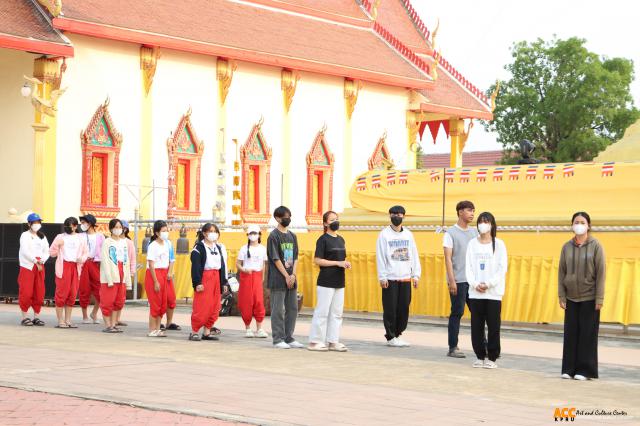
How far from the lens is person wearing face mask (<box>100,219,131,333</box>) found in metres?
15.9

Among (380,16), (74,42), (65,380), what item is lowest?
(65,380)

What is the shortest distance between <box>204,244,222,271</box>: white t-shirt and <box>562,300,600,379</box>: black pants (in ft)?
16.9

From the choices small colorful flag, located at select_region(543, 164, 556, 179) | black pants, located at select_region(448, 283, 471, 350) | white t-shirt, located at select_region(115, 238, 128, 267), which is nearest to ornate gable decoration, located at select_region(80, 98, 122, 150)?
white t-shirt, located at select_region(115, 238, 128, 267)

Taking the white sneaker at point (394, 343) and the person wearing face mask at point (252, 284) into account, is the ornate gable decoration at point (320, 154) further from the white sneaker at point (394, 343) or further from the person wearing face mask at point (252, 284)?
the white sneaker at point (394, 343)

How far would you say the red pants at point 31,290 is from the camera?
55.5ft

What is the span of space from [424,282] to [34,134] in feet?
35.6

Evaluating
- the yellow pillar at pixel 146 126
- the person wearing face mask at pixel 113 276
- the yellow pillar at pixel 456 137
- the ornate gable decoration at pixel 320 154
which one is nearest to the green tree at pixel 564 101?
the yellow pillar at pixel 456 137

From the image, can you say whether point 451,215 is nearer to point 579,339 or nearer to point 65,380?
point 579,339

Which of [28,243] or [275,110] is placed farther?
[275,110]

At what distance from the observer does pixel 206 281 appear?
1480cm

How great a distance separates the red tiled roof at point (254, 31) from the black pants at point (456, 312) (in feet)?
48.2

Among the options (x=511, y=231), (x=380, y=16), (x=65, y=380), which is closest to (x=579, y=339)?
(x=65, y=380)

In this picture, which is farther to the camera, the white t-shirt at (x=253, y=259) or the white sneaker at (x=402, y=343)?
the white t-shirt at (x=253, y=259)

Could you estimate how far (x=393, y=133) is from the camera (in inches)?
1358
